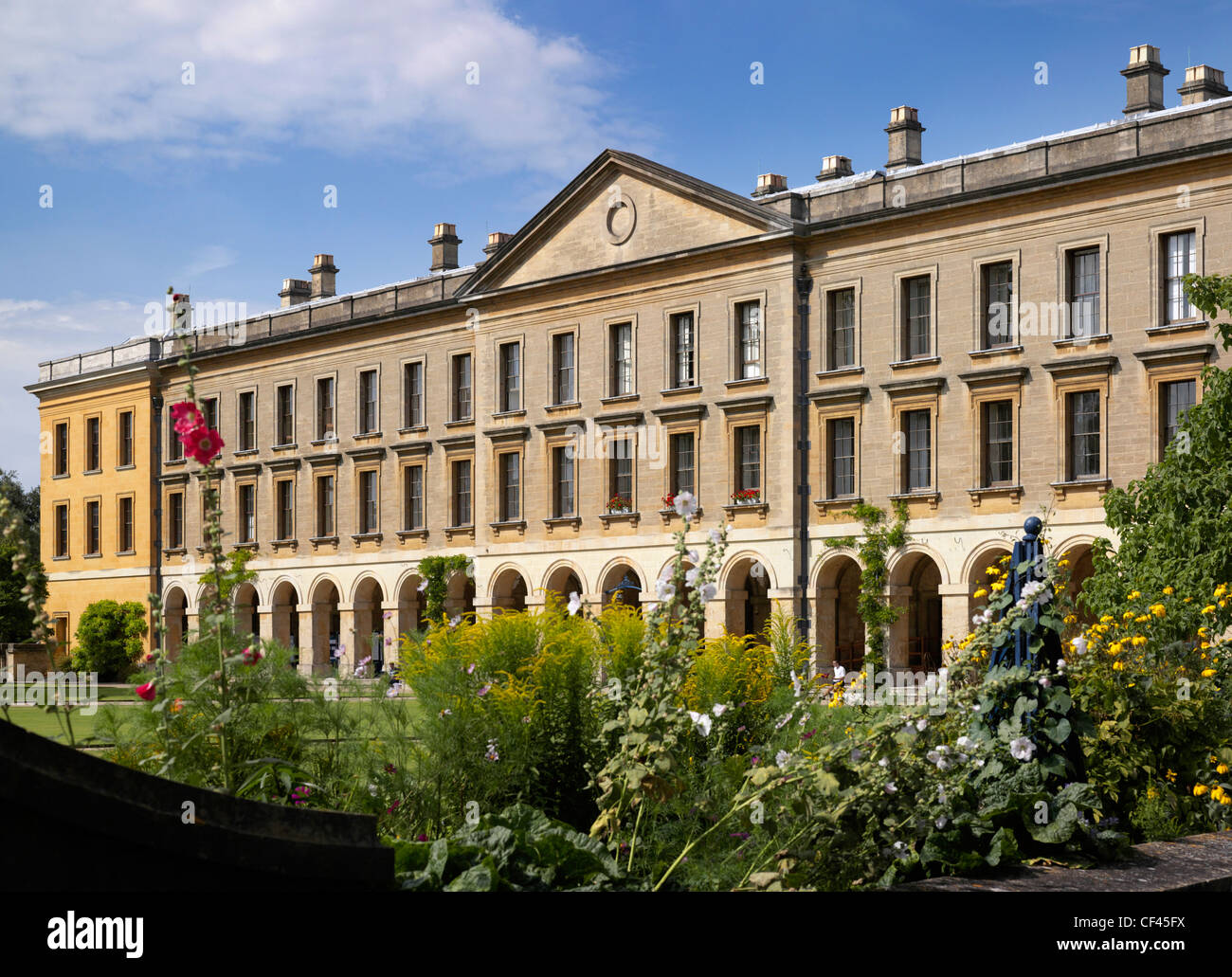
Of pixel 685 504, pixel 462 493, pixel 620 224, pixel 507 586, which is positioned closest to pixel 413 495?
pixel 462 493

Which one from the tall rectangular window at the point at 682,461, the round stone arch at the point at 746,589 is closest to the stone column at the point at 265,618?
the tall rectangular window at the point at 682,461

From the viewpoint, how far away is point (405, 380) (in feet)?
161

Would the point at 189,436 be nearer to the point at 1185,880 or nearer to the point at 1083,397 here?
the point at 1185,880

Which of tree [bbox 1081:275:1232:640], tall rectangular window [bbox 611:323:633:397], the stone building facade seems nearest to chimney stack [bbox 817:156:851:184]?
the stone building facade

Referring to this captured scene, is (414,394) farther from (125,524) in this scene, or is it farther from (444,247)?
(125,524)

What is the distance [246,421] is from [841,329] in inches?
1059

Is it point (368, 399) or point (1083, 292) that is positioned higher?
point (1083, 292)

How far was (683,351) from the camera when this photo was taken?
132ft

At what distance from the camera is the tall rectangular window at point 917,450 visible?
35.2 metres

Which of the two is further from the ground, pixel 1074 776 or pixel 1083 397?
pixel 1083 397
